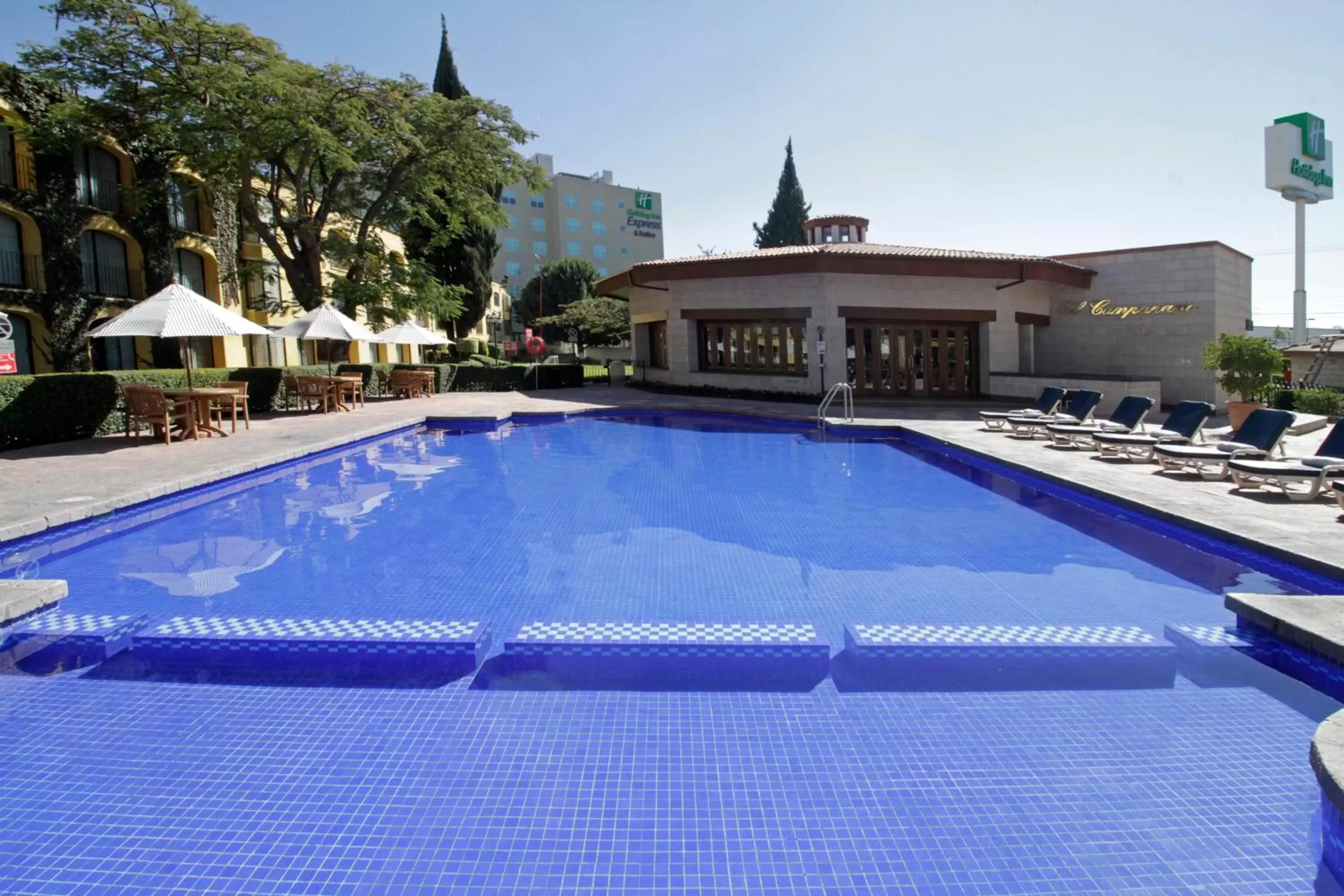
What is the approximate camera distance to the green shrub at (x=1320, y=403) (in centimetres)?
1573

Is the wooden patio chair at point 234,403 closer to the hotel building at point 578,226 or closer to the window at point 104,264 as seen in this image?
the window at point 104,264

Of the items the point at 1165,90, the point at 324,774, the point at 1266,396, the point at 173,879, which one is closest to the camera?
the point at 173,879

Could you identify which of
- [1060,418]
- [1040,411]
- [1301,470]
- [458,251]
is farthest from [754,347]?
[458,251]

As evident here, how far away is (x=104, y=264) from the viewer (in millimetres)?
21562

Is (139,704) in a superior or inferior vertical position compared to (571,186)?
inferior

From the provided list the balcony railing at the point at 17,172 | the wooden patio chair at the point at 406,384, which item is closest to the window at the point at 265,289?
the wooden patio chair at the point at 406,384

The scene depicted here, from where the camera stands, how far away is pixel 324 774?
3209 mm

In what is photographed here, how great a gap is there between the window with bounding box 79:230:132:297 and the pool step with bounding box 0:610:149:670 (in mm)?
20668

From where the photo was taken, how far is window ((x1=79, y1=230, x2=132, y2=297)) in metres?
20.9

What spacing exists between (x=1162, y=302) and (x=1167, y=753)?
19.1 meters

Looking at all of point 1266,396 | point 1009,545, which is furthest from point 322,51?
point 1266,396

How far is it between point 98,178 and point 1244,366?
92.8 feet

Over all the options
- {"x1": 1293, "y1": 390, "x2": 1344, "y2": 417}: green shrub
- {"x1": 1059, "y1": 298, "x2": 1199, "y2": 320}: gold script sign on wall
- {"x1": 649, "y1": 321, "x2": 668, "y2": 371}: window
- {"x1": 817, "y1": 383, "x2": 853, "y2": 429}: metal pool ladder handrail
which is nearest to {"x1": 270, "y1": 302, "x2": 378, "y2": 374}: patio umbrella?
{"x1": 649, "y1": 321, "x2": 668, "y2": 371}: window

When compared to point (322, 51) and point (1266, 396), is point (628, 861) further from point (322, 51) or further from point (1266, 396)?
point (322, 51)
